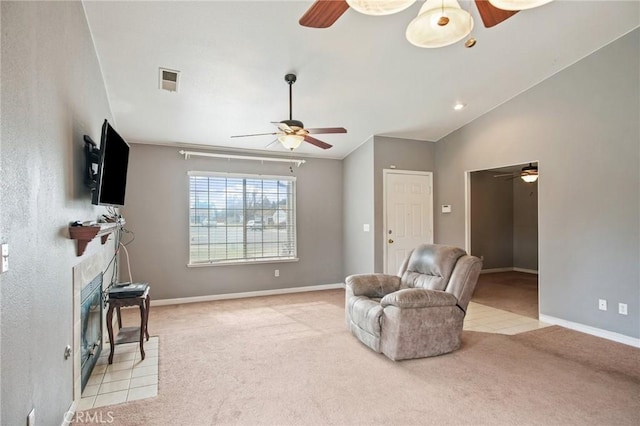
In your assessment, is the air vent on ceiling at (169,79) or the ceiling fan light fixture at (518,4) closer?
the ceiling fan light fixture at (518,4)

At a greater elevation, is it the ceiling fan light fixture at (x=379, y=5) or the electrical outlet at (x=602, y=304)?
the ceiling fan light fixture at (x=379, y=5)

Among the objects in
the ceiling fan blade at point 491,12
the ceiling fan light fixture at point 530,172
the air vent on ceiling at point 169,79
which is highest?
the air vent on ceiling at point 169,79

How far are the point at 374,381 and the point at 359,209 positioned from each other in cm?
343

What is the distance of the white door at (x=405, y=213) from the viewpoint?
5.39 metres

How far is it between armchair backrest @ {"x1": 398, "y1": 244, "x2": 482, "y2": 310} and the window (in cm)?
268

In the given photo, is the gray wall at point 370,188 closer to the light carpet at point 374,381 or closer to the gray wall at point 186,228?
the gray wall at point 186,228

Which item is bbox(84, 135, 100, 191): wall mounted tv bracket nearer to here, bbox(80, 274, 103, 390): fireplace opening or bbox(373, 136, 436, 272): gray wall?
bbox(80, 274, 103, 390): fireplace opening

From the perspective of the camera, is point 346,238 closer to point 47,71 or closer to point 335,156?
point 335,156

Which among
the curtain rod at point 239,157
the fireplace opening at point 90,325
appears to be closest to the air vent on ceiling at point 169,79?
the curtain rod at point 239,157

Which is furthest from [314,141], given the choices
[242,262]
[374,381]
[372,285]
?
[242,262]

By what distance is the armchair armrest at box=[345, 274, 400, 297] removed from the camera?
353 centimetres

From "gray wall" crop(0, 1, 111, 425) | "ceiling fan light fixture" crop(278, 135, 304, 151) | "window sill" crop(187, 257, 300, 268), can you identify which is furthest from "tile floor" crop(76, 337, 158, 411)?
"ceiling fan light fixture" crop(278, 135, 304, 151)

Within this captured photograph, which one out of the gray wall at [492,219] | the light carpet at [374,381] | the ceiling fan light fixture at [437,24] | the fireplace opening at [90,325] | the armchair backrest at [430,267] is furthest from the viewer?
the gray wall at [492,219]

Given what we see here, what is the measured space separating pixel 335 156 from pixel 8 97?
5.05 meters
